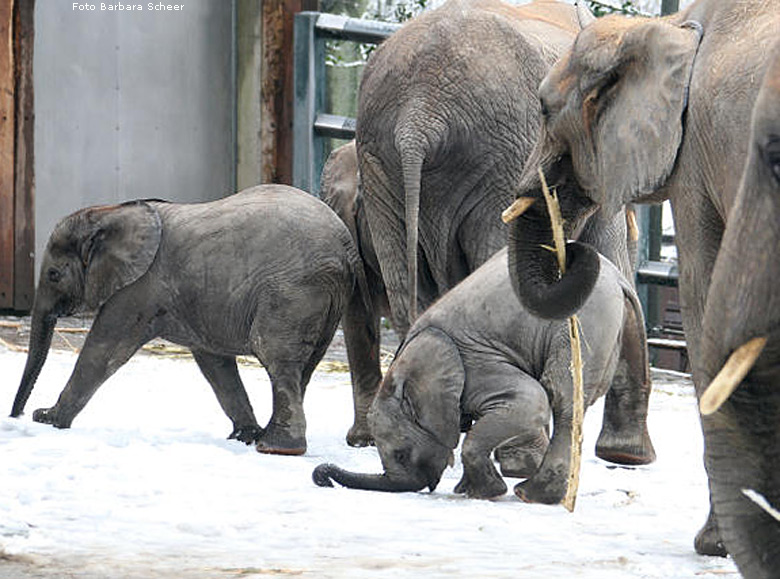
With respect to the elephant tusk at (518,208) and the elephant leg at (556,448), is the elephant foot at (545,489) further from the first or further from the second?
the elephant tusk at (518,208)

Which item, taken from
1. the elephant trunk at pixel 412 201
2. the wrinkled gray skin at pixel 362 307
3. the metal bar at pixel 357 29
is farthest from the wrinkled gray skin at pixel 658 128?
the metal bar at pixel 357 29

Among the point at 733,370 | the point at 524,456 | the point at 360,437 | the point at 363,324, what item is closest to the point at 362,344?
the point at 363,324

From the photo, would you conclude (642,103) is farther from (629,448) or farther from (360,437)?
(360,437)

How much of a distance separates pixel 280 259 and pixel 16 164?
5390 millimetres

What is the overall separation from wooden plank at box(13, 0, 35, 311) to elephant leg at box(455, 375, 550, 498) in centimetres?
654

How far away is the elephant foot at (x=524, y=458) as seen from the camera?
5156 millimetres

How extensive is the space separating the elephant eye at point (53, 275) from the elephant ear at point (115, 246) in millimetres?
128

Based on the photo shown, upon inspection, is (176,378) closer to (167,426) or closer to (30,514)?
(167,426)

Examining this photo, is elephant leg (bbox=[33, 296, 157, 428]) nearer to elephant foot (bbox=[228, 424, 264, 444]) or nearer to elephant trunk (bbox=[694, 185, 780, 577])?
elephant foot (bbox=[228, 424, 264, 444])

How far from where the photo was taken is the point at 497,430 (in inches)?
189

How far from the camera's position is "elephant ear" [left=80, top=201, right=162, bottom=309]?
610 centimetres

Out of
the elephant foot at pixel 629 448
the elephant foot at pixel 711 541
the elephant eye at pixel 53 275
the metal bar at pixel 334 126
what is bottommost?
the elephant foot at pixel 629 448

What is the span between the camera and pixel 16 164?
35.9 ft

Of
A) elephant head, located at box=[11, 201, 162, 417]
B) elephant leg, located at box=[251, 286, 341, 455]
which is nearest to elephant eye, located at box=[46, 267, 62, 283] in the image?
elephant head, located at box=[11, 201, 162, 417]
